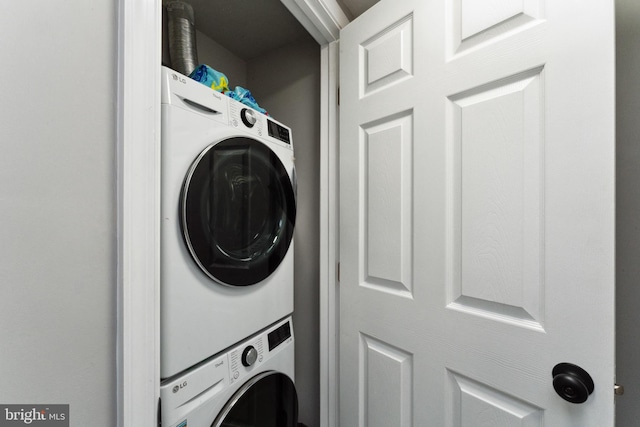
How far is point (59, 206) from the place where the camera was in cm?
45

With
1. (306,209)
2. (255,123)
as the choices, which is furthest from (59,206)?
(306,209)

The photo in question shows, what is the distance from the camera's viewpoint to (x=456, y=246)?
76cm

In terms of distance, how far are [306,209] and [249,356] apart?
0.78 m

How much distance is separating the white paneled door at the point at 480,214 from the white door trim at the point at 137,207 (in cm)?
71

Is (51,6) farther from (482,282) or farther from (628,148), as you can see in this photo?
(628,148)

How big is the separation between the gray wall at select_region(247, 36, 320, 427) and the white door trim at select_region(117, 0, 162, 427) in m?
0.91

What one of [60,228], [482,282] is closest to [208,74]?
[60,228]

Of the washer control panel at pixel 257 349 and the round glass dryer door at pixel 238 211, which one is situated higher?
the round glass dryer door at pixel 238 211

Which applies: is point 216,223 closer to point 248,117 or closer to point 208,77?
point 248,117

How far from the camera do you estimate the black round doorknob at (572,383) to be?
1.81ft

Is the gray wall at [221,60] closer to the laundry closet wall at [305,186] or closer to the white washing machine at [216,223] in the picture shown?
the laundry closet wall at [305,186]

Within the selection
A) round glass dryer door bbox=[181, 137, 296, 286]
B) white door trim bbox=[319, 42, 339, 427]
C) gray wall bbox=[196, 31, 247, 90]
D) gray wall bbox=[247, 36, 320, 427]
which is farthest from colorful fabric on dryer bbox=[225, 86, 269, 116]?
gray wall bbox=[196, 31, 247, 90]

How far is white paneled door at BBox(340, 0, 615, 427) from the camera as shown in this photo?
22.1 inches

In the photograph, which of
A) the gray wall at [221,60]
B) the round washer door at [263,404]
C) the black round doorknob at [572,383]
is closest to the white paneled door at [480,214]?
the black round doorknob at [572,383]
